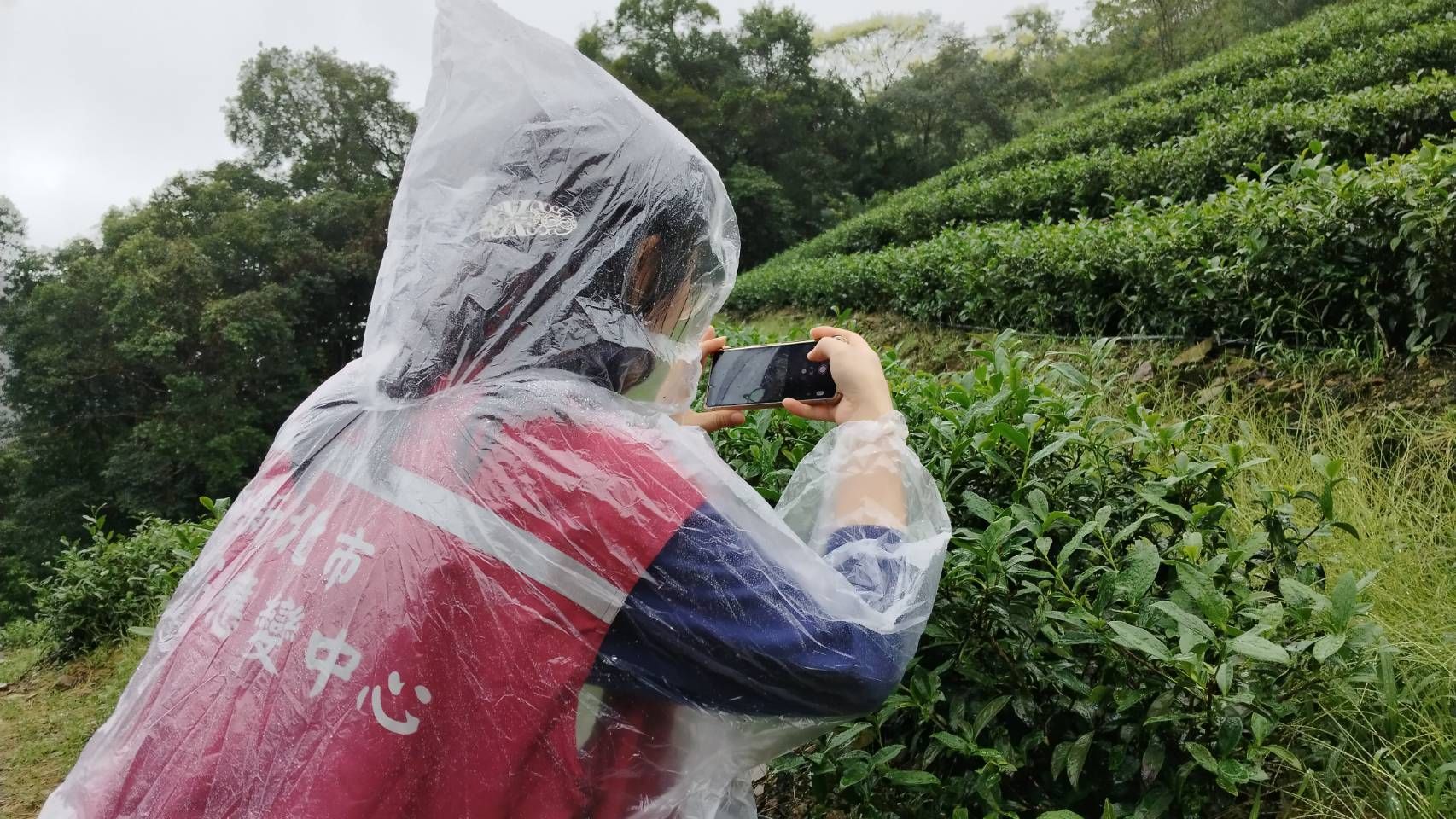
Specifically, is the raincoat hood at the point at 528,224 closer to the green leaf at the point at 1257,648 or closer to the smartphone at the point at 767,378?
the smartphone at the point at 767,378

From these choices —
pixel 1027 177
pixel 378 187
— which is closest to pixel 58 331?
pixel 378 187

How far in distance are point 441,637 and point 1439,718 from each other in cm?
164

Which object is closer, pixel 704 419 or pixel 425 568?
pixel 425 568

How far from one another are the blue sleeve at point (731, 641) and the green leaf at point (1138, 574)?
472 millimetres

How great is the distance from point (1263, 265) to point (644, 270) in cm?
285

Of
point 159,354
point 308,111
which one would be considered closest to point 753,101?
point 308,111

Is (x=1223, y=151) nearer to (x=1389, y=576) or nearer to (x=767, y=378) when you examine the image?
(x=1389, y=576)

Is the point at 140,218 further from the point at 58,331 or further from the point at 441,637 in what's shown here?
the point at 441,637

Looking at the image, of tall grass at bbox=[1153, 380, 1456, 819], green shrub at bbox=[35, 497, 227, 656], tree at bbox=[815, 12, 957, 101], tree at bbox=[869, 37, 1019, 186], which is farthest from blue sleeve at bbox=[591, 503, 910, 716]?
tree at bbox=[815, 12, 957, 101]

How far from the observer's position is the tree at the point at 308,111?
23.5m

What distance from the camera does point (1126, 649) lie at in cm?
122

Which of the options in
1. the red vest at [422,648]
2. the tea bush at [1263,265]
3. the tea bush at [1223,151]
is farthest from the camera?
the tea bush at [1223,151]

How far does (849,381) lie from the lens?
129 centimetres

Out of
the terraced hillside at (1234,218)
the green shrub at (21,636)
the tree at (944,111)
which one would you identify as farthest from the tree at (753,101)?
the green shrub at (21,636)
